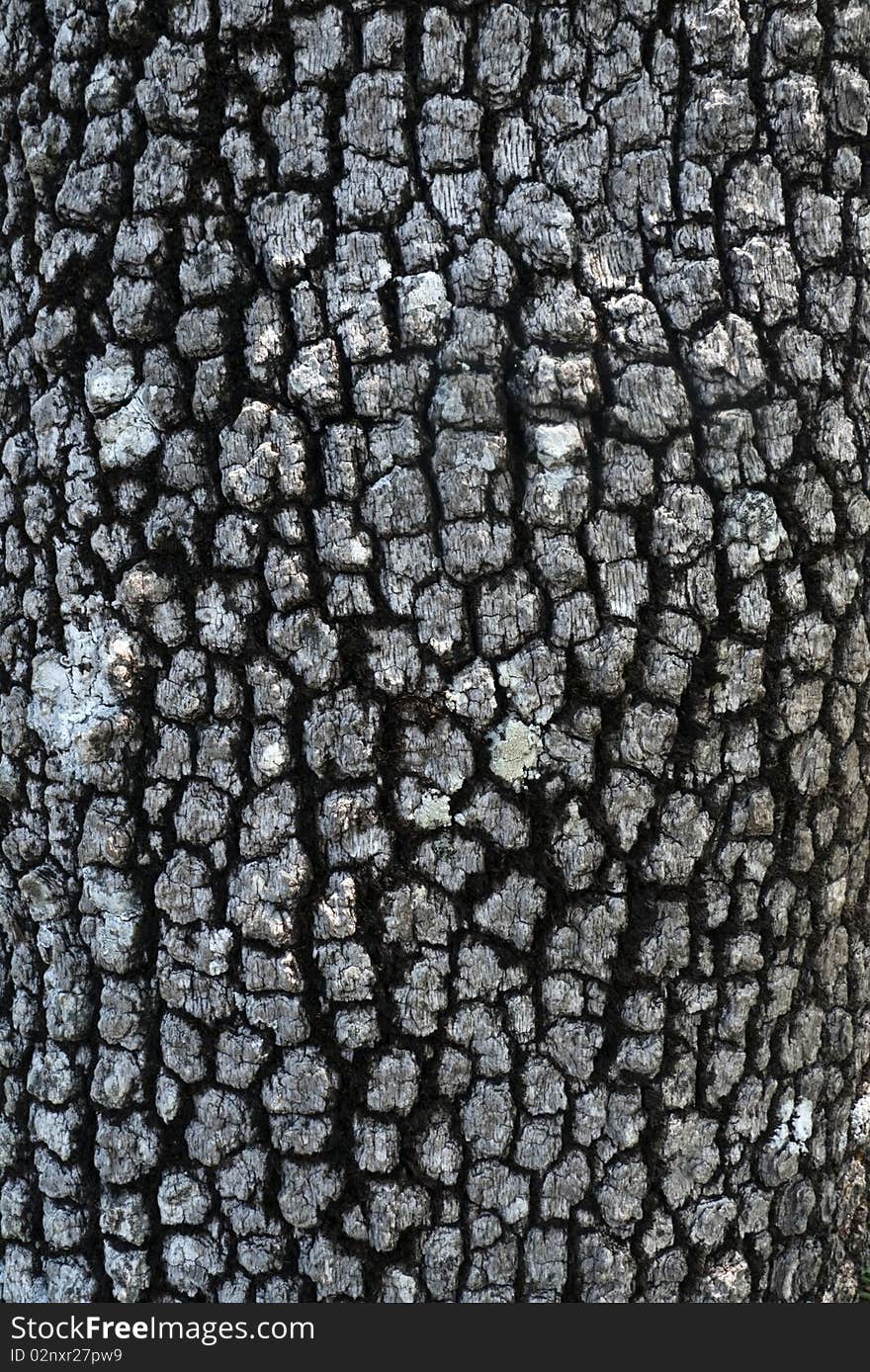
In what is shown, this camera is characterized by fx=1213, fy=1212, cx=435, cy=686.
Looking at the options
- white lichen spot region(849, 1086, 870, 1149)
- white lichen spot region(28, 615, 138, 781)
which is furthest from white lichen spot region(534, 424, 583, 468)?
white lichen spot region(849, 1086, 870, 1149)

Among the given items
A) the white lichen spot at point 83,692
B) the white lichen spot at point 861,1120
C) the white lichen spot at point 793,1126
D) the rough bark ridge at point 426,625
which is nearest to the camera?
the rough bark ridge at point 426,625

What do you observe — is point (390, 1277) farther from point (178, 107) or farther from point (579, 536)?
point (178, 107)

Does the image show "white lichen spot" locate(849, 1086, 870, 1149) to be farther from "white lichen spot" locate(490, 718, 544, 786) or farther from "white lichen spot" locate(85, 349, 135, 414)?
"white lichen spot" locate(85, 349, 135, 414)

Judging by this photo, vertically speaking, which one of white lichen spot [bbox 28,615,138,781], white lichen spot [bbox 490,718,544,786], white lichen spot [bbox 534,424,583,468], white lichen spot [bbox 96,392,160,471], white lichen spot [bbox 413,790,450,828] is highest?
white lichen spot [bbox 96,392,160,471]

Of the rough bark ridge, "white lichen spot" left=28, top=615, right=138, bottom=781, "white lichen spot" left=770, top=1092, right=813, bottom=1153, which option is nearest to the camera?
the rough bark ridge

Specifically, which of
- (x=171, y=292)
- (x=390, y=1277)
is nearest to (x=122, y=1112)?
(x=390, y=1277)

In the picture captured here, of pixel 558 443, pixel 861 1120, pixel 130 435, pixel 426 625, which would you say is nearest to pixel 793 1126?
pixel 861 1120

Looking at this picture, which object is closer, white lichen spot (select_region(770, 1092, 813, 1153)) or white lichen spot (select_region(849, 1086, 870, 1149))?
white lichen spot (select_region(770, 1092, 813, 1153))

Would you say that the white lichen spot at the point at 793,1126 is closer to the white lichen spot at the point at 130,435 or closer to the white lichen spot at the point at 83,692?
the white lichen spot at the point at 83,692

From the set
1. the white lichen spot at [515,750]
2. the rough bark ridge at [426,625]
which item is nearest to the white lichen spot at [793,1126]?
the rough bark ridge at [426,625]
